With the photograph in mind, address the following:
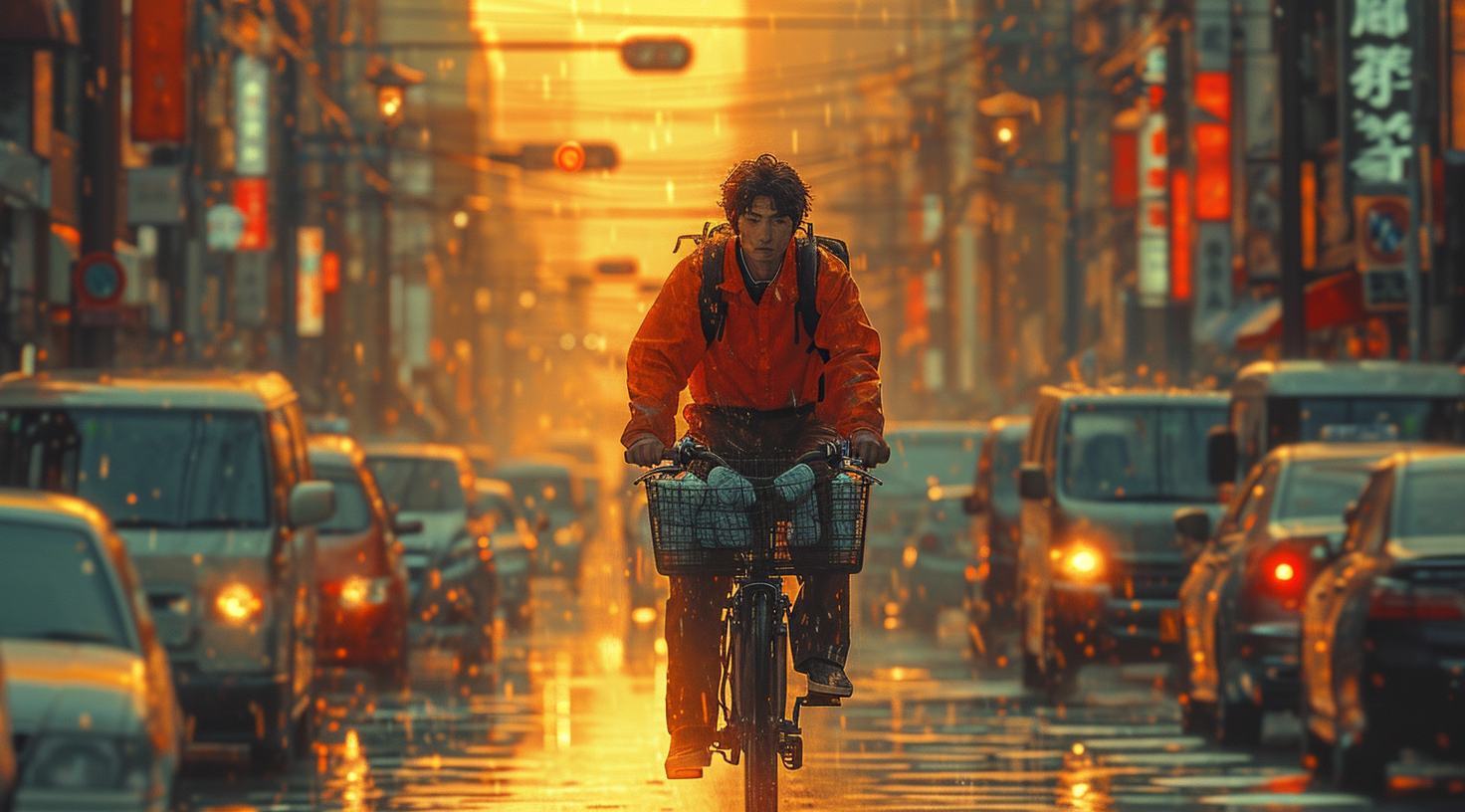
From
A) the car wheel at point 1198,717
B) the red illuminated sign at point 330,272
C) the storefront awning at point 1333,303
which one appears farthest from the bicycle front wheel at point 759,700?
the red illuminated sign at point 330,272

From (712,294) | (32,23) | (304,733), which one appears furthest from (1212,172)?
(712,294)

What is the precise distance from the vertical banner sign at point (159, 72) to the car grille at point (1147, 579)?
49.9ft

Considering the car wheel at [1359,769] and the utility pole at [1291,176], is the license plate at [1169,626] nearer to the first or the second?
the car wheel at [1359,769]

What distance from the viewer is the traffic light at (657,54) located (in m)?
29.7

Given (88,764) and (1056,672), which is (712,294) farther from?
(1056,672)

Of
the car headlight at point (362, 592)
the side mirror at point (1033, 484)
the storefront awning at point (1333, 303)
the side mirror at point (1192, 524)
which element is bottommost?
the car headlight at point (362, 592)

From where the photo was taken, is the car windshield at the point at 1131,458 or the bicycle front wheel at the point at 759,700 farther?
the car windshield at the point at 1131,458

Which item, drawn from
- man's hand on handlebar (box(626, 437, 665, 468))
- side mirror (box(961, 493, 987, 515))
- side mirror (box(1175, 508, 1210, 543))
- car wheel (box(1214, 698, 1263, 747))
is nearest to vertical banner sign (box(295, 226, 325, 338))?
side mirror (box(961, 493, 987, 515))

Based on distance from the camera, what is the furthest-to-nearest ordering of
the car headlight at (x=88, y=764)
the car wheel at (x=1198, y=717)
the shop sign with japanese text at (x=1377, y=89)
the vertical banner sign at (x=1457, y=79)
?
1. the shop sign with japanese text at (x=1377, y=89)
2. the vertical banner sign at (x=1457, y=79)
3. the car wheel at (x=1198, y=717)
4. the car headlight at (x=88, y=764)

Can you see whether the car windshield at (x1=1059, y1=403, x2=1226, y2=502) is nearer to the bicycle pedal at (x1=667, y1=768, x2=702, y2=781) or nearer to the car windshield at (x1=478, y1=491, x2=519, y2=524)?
the car windshield at (x1=478, y1=491, x2=519, y2=524)

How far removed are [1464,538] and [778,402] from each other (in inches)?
169

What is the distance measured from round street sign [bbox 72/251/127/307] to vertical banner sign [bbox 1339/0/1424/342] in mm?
12848

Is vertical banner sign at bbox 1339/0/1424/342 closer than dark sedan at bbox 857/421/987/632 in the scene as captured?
No

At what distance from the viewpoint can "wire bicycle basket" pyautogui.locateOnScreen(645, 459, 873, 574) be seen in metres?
6.89
